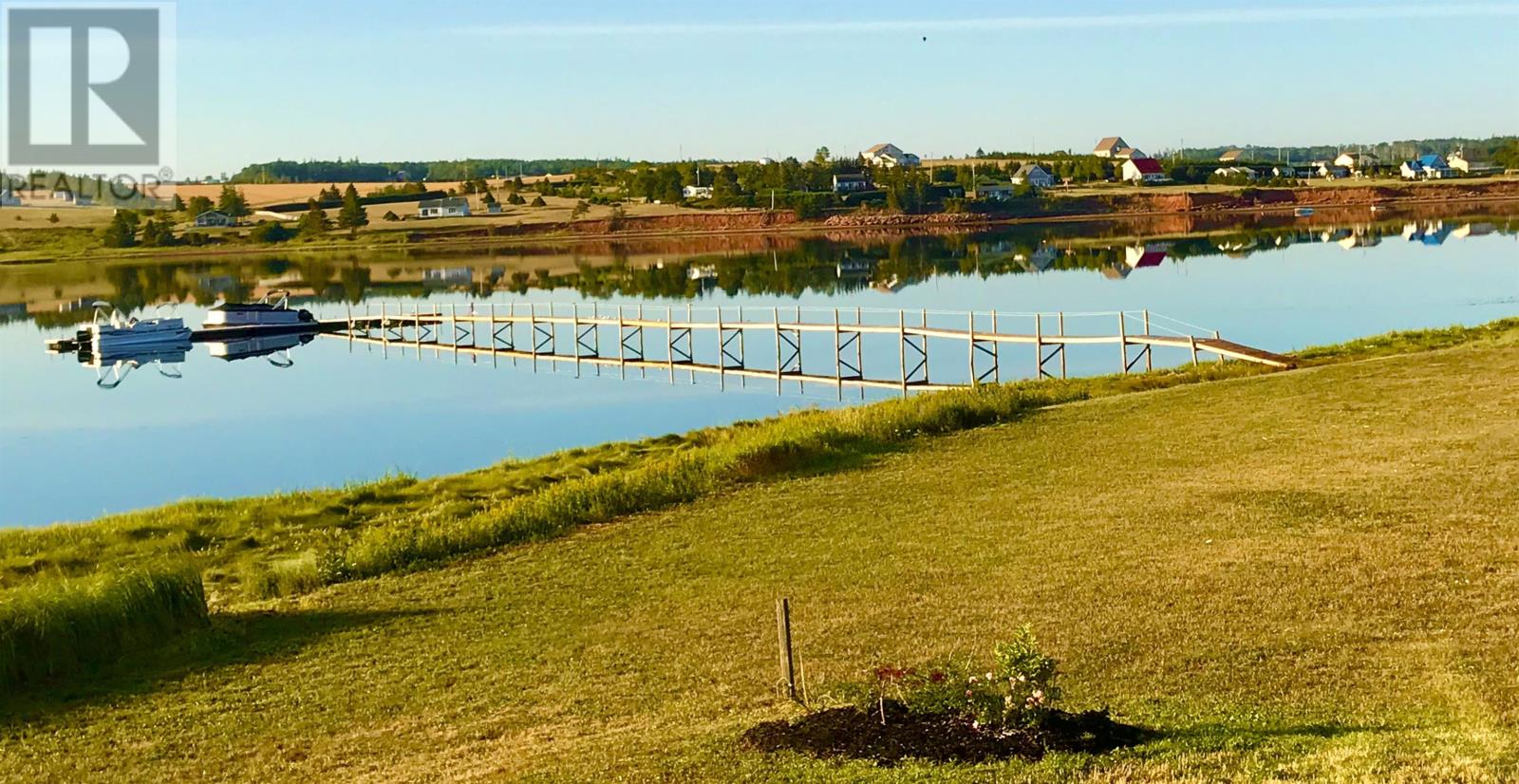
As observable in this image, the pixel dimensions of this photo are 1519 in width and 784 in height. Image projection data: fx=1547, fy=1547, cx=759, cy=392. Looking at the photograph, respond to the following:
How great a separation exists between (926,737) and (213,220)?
5238 inches

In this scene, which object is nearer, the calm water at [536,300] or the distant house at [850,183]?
the calm water at [536,300]

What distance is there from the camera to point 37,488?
3108cm

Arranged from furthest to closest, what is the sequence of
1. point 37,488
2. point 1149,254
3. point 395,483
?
point 1149,254
point 37,488
point 395,483

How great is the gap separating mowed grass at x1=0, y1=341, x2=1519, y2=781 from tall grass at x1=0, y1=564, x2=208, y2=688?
33cm

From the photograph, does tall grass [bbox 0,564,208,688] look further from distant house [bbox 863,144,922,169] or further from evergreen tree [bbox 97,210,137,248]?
distant house [bbox 863,144,922,169]

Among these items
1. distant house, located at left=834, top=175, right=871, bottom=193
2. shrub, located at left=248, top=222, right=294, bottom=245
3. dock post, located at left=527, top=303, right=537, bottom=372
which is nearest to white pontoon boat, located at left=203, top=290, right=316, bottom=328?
dock post, located at left=527, top=303, right=537, bottom=372

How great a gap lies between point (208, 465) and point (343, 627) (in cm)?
2085

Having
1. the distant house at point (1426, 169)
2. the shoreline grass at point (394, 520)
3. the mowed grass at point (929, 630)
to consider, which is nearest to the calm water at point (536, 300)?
the shoreline grass at point (394, 520)

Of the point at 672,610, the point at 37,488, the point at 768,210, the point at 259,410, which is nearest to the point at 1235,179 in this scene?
the point at 768,210

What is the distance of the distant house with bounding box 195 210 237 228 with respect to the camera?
13136cm

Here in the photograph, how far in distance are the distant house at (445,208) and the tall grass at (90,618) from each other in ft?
396

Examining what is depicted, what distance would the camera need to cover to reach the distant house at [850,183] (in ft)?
455

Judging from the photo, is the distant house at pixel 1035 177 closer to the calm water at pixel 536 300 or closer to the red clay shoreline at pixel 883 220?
the red clay shoreline at pixel 883 220

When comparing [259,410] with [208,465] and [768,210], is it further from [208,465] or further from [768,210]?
[768,210]
